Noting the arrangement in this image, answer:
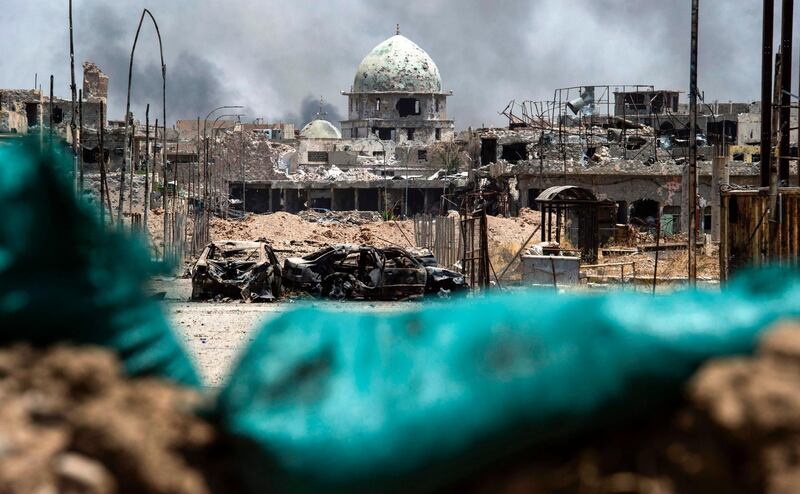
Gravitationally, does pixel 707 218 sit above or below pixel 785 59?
below

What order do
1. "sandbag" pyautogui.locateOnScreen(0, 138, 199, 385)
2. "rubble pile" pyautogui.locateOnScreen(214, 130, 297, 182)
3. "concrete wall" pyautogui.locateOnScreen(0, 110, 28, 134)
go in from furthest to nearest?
"rubble pile" pyautogui.locateOnScreen(214, 130, 297, 182) < "concrete wall" pyautogui.locateOnScreen(0, 110, 28, 134) < "sandbag" pyautogui.locateOnScreen(0, 138, 199, 385)

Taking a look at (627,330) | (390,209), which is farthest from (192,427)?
(390,209)

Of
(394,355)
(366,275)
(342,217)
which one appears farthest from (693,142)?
(342,217)

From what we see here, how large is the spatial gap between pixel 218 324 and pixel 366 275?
19.3 feet

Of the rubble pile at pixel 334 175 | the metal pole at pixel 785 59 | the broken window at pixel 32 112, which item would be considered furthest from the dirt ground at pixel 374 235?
the rubble pile at pixel 334 175

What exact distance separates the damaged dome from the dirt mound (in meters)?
78.7

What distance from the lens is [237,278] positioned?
829 inches

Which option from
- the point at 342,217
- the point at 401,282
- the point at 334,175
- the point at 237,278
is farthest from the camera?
the point at 334,175

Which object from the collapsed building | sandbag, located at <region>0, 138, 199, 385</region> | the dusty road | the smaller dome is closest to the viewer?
sandbag, located at <region>0, 138, 199, 385</region>

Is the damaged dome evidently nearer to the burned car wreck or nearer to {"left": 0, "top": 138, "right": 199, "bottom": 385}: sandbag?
the burned car wreck

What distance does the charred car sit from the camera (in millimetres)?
20672

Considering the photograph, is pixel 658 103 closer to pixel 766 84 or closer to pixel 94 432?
pixel 766 84

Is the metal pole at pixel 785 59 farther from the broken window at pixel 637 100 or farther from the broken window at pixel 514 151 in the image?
the broken window at pixel 637 100

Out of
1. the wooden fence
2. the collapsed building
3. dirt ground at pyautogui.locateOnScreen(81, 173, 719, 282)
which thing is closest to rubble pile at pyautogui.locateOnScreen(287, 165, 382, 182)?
the collapsed building
